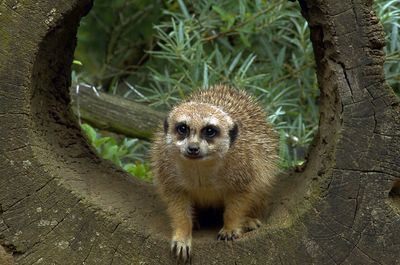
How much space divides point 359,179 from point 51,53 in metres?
1.70

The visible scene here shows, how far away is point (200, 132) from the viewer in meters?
4.25

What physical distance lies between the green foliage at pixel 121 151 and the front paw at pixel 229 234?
1216 millimetres

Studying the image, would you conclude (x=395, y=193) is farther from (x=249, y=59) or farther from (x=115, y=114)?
(x=115, y=114)

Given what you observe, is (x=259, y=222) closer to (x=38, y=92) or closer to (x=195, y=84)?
(x=38, y=92)

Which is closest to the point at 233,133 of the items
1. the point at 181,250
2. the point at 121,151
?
the point at 181,250

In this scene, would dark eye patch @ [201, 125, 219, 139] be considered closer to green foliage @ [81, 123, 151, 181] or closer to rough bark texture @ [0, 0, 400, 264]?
rough bark texture @ [0, 0, 400, 264]

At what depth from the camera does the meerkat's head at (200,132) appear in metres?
4.17

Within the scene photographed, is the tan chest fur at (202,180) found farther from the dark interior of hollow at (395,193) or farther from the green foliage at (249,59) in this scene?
the green foliage at (249,59)

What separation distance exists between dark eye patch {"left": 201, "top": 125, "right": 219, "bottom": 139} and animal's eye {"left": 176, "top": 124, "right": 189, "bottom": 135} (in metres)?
0.08

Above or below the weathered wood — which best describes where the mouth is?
above

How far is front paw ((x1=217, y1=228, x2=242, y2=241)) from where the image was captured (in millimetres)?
4070

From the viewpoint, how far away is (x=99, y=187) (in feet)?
14.5

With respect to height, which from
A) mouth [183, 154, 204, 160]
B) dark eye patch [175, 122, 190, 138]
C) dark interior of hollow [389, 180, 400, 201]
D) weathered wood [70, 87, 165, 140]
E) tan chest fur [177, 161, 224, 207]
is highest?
dark eye patch [175, 122, 190, 138]

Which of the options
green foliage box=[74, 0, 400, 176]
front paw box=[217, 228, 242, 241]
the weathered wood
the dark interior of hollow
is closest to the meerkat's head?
front paw box=[217, 228, 242, 241]
